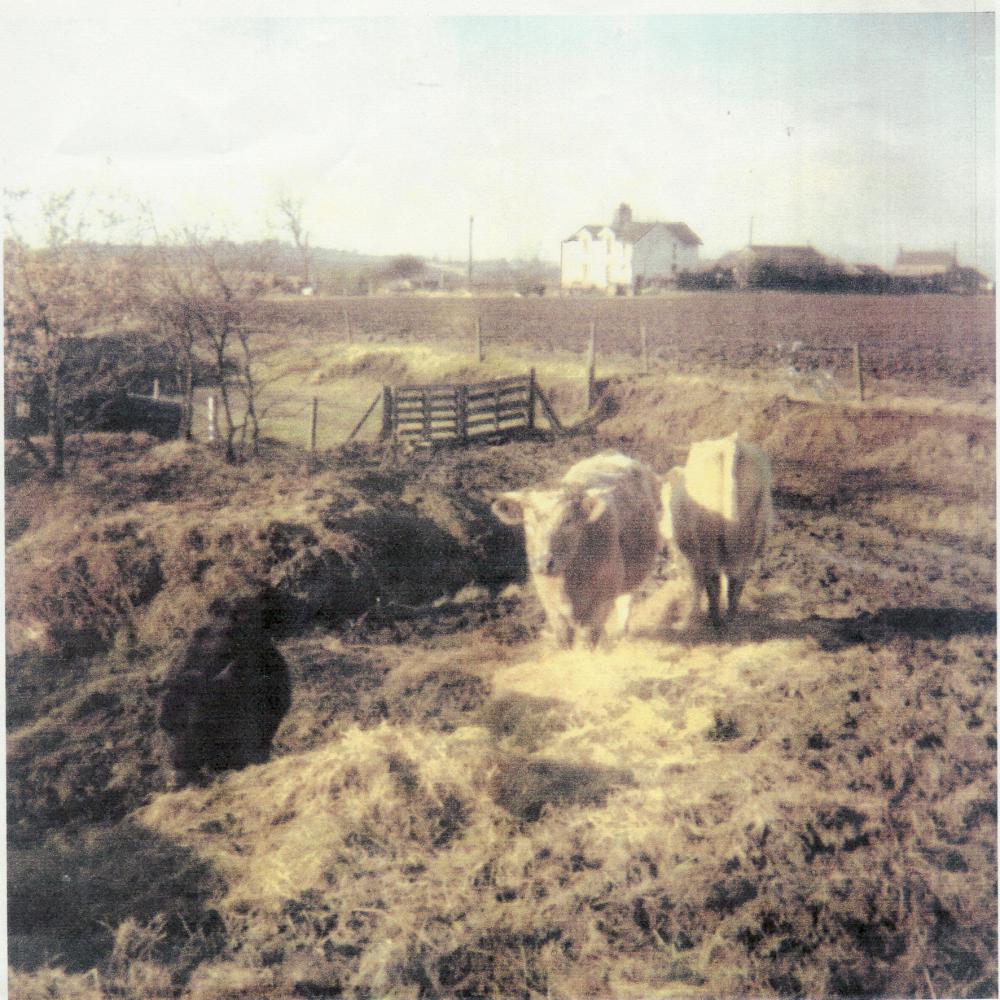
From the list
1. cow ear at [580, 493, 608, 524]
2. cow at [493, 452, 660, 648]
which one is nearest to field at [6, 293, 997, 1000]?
cow at [493, 452, 660, 648]

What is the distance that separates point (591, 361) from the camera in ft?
19.9

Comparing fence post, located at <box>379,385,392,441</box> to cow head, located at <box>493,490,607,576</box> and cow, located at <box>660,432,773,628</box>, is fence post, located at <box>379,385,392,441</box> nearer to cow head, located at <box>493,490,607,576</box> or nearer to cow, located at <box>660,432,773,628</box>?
cow head, located at <box>493,490,607,576</box>

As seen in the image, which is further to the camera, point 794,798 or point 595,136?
point 595,136

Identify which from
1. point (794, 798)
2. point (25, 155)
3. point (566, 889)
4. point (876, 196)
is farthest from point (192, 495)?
point (876, 196)

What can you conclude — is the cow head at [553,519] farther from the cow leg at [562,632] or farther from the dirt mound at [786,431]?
the dirt mound at [786,431]

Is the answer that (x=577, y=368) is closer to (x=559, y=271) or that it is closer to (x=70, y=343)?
(x=559, y=271)

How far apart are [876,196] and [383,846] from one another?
454 centimetres

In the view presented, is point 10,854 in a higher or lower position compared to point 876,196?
lower

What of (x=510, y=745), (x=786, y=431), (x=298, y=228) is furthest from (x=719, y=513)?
(x=298, y=228)

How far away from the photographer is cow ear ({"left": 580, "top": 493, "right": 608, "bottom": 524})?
5184 millimetres

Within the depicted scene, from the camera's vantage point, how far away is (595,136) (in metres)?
5.18

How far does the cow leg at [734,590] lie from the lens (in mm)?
5754

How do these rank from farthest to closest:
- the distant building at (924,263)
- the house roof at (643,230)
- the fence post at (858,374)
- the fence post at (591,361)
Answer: the fence post at (858,374)
the fence post at (591,361)
the house roof at (643,230)
the distant building at (924,263)

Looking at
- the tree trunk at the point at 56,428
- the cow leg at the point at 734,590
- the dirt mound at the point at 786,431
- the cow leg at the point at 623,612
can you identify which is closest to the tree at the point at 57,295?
the tree trunk at the point at 56,428
